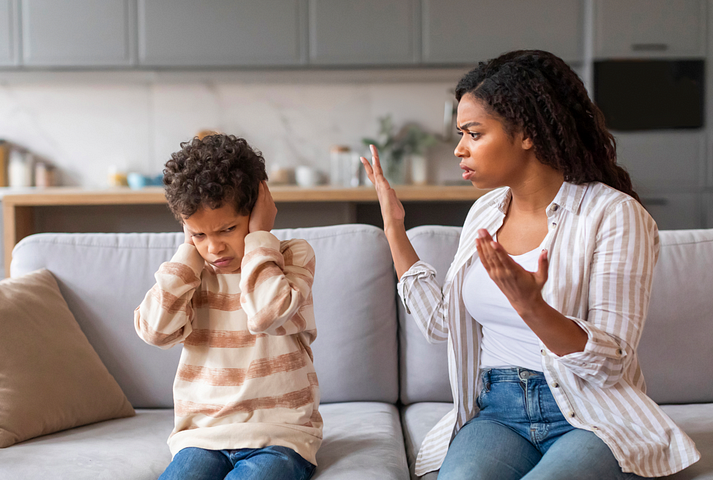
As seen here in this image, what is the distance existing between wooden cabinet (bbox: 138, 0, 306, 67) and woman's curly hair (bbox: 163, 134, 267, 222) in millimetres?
2625

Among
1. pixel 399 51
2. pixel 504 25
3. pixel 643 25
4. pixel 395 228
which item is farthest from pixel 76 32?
pixel 643 25

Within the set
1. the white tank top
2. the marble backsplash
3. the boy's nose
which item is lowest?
the white tank top

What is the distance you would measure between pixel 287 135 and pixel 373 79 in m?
0.68

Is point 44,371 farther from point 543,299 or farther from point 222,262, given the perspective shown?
point 543,299

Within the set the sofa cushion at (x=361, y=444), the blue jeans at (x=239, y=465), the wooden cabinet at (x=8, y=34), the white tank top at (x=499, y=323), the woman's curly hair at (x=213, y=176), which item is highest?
the wooden cabinet at (x=8, y=34)

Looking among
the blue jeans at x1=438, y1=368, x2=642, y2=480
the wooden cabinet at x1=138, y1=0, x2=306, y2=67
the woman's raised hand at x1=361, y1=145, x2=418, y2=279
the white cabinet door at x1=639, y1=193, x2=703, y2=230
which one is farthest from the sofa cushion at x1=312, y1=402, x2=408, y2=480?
the white cabinet door at x1=639, y1=193, x2=703, y2=230

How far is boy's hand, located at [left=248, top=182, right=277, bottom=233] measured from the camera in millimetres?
1062

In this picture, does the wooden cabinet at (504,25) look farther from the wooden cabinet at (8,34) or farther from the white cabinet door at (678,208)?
the wooden cabinet at (8,34)

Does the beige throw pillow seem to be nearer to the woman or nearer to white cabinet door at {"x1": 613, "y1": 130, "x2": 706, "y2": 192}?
the woman

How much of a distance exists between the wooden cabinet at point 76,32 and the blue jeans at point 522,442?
328cm

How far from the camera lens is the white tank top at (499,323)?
106 centimetres

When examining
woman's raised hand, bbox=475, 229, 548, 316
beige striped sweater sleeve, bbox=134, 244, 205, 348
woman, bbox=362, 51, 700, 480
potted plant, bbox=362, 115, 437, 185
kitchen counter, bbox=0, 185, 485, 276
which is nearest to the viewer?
woman's raised hand, bbox=475, 229, 548, 316

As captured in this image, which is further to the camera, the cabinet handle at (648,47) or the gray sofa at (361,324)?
the cabinet handle at (648,47)

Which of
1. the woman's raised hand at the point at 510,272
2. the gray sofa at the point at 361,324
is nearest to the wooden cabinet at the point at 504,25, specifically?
the gray sofa at the point at 361,324
